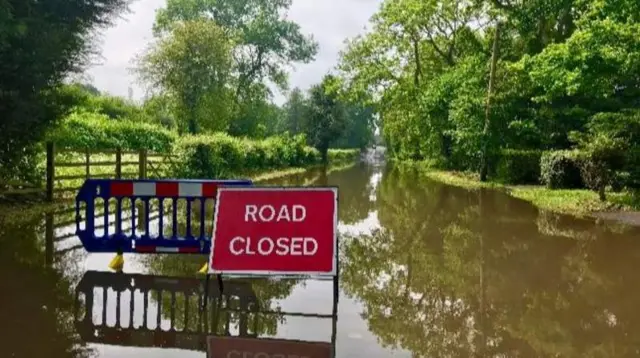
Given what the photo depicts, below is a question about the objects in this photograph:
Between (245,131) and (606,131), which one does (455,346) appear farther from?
(245,131)

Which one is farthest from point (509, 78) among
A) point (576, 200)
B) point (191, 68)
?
point (191, 68)

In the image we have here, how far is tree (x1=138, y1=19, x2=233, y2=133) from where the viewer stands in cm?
3747

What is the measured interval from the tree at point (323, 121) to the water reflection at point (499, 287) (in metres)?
45.3

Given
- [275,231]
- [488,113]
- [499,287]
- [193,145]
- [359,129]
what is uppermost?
[359,129]

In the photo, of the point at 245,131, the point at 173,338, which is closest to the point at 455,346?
the point at 173,338

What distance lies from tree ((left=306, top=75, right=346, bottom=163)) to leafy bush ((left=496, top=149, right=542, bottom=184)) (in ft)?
107

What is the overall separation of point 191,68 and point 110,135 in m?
7.92

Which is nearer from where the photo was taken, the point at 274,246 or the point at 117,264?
the point at 274,246

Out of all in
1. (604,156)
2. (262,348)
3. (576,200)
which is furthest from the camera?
(576,200)

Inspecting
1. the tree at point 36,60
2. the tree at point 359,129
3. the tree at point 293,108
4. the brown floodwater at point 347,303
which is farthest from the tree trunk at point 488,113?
the tree at point 359,129

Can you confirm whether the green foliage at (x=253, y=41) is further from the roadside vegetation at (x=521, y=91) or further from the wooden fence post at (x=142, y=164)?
the wooden fence post at (x=142, y=164)

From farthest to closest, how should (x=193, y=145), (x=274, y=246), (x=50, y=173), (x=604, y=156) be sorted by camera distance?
(x=193, y=145), (x=604, y=156), (x=50, y=173), (x=274, y=246)

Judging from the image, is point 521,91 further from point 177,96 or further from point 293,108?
point 293,108

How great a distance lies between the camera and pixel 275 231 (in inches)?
257
